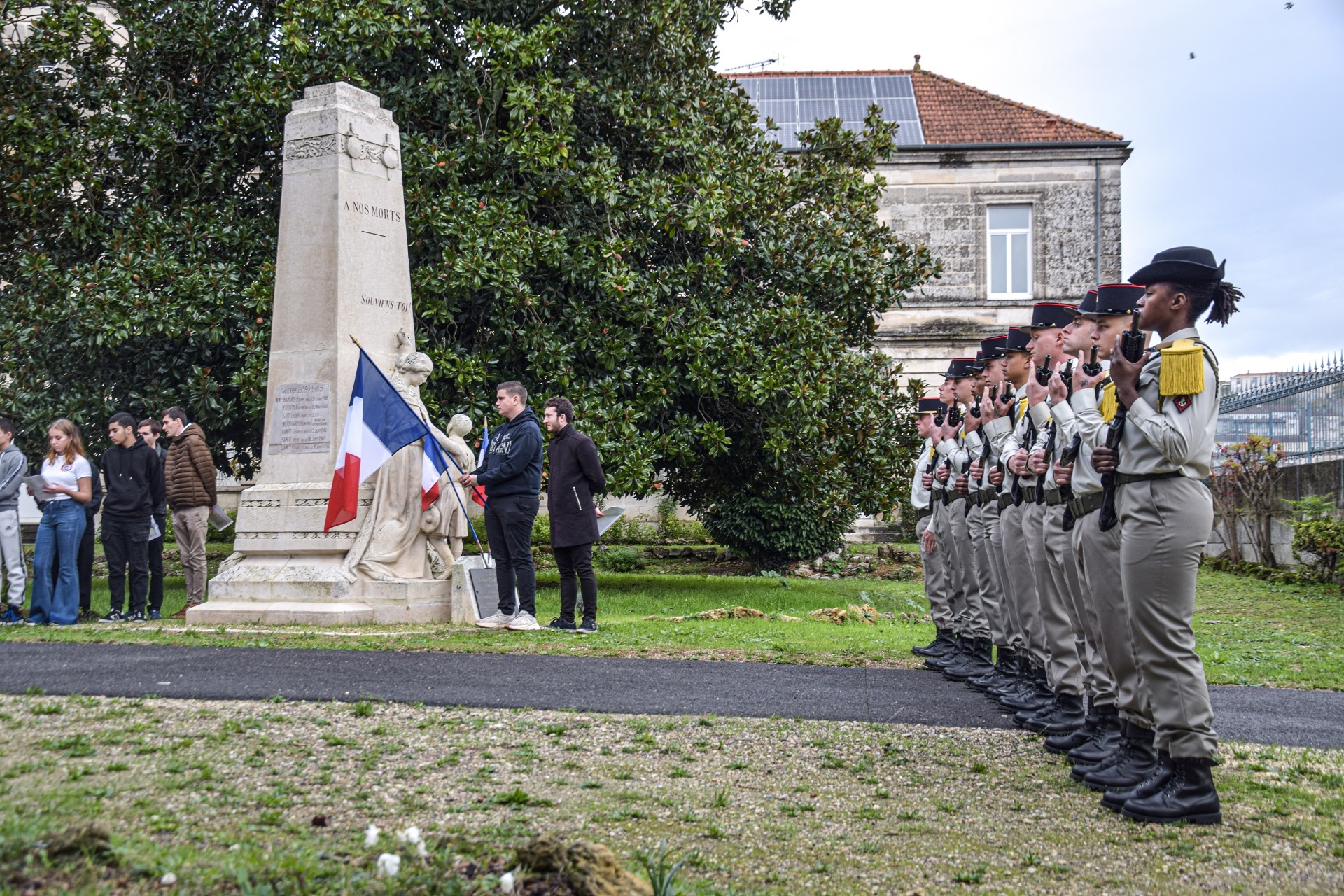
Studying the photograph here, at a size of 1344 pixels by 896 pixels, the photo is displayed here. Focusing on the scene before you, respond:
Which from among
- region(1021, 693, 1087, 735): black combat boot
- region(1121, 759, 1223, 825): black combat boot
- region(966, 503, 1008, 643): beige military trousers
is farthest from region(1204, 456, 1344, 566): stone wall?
region(1121, 759, 1223, 825): black combat boot

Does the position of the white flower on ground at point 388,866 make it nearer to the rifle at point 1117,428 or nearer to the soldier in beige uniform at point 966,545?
the rifle at point 1117,428

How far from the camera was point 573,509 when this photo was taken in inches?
387

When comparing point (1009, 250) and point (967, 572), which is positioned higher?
point (1009, 250)

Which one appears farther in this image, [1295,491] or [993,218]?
[993,218]

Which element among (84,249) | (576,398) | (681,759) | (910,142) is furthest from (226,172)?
(910,142)

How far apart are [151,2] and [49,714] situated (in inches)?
510

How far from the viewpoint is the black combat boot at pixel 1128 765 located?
475cm

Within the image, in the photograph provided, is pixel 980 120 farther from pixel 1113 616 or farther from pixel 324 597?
pixel 1113 616

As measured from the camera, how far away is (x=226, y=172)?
50.8 ft

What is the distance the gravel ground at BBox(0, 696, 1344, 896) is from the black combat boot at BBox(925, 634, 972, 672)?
2288mm

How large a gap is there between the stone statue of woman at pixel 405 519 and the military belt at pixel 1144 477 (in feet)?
22.7

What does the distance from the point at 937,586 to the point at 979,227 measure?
21583 millimetres

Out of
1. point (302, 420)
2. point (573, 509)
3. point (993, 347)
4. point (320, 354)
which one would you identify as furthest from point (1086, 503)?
point (302, 420)

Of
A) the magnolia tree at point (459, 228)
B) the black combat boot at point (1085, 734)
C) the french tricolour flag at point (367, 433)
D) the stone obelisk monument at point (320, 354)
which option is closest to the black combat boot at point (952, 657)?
the black combat boot at point (1085, 734)
